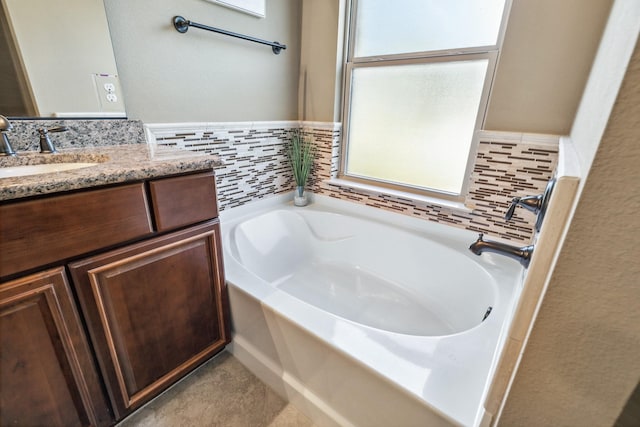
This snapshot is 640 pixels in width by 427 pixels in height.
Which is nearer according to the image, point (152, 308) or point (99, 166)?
point (99, 166)

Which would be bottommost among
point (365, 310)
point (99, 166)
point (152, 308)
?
point (365, 310)

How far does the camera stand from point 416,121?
1.73 meters

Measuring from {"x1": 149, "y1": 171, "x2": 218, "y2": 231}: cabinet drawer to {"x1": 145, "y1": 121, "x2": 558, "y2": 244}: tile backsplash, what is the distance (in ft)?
2.08

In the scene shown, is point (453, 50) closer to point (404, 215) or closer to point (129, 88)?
point (404, 215)

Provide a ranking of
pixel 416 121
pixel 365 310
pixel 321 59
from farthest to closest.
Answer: pixel 321 59
pixel 416 121
pixel 365 310

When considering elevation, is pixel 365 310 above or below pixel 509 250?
below

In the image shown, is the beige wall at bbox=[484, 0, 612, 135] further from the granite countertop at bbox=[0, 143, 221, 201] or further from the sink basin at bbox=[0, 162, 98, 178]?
the sink basin at bbox=[0, 162, 98, 178]

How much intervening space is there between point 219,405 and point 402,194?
4.89 ft

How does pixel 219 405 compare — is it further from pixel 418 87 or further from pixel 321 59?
pixel 321 59

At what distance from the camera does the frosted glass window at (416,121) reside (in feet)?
5.10

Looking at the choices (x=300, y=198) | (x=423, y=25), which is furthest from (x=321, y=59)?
(x=300, y=198)

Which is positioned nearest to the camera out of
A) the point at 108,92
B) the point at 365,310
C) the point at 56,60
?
the point at 56,60

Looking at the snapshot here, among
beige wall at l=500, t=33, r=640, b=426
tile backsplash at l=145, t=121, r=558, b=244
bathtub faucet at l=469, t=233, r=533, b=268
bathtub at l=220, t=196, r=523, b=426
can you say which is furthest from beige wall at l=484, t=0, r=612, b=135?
beige wall at l=500, t=33, r=640, b=426

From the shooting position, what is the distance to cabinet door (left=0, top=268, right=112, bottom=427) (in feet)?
2.27
